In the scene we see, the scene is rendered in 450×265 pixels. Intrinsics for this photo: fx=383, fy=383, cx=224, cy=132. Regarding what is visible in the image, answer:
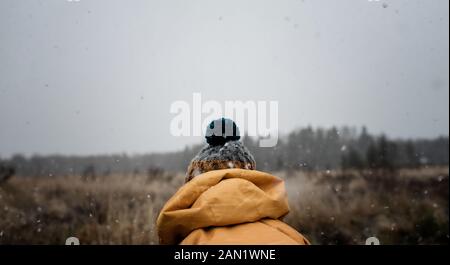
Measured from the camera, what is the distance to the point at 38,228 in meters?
9.45

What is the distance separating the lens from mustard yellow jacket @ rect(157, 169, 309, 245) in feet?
4.84

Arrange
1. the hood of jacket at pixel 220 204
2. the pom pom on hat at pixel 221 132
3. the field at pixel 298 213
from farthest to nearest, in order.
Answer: the field at pixel 298 213 < the pom pom on hat at pixel 221 132 < the hood of jacket at pixel 220 204

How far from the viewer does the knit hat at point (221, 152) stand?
1796mm

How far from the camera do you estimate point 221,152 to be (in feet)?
5.98

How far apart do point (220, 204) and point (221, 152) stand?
39 centimetres

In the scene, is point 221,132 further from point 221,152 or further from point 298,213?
point 298,213

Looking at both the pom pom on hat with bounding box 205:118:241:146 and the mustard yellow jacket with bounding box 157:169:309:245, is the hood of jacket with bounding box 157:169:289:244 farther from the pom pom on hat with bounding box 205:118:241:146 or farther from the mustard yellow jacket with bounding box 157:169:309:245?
the pom pom on hat with bounding box 205:118:241:146

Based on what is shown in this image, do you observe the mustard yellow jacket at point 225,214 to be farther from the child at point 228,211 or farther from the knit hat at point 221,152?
the knit hat at point 221,152

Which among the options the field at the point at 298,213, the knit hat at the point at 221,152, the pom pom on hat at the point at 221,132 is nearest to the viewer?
the knit hat at the point at 221,152

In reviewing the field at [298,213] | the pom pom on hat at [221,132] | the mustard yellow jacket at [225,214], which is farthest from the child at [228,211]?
the field at [298,213]

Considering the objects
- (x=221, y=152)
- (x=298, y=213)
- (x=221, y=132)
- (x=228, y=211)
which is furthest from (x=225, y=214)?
(x=298, y=213)

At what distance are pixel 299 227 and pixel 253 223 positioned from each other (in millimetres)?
9385

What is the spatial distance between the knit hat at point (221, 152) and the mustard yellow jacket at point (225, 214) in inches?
7.5
